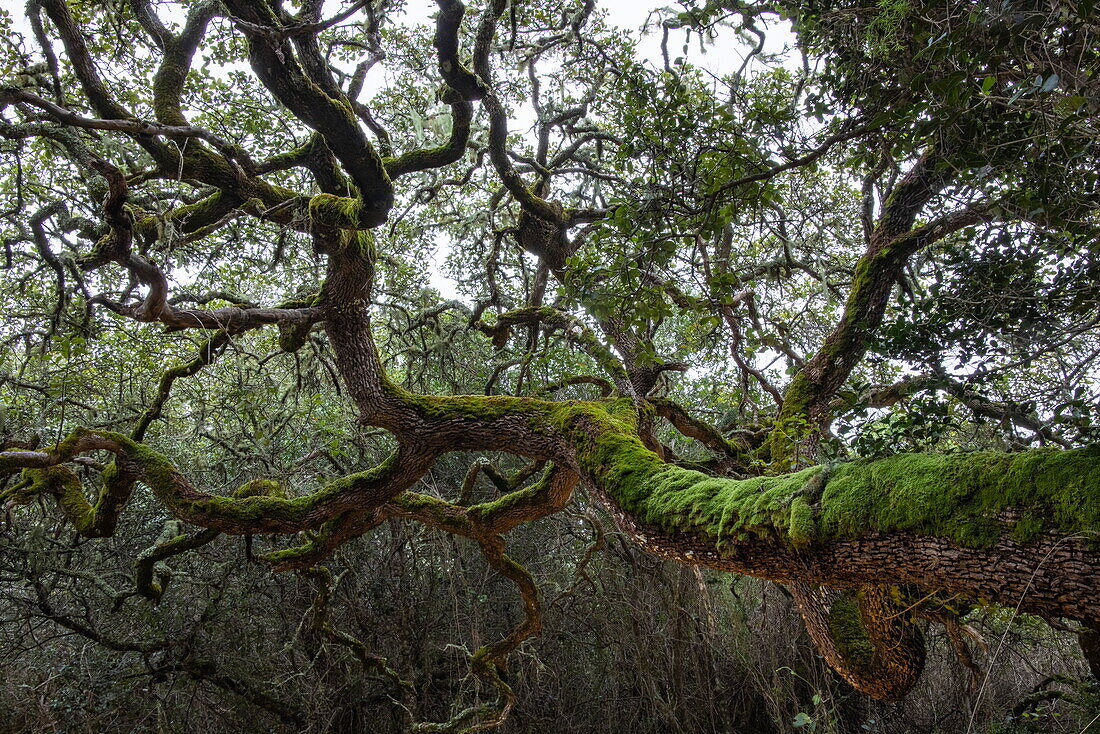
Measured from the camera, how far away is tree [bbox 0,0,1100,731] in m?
1.47

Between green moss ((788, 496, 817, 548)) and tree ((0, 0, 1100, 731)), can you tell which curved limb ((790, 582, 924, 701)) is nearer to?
tree ((0, 0, 1100, 731))

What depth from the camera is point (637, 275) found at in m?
2.12

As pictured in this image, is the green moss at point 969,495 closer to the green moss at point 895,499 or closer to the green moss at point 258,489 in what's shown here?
the green moss at point 895,499

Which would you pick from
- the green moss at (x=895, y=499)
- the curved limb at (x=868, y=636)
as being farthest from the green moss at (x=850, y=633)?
the green moss at (x=895, y=499)

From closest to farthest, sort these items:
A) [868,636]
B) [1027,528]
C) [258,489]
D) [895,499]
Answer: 1. [1027,528]
2. [895,499]
3. [868,636]
4. [258,489]

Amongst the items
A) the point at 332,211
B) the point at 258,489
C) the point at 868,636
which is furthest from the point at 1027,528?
the point at 258,489

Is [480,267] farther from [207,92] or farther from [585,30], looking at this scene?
[207,92]

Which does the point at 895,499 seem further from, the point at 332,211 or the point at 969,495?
the point at 332,211

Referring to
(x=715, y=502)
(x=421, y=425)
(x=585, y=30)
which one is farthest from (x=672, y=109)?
(x=585, y=30)

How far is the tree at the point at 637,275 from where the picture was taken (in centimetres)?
147

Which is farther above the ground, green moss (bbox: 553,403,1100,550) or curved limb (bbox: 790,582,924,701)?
green moss (bbox: 553,403,1100,550)

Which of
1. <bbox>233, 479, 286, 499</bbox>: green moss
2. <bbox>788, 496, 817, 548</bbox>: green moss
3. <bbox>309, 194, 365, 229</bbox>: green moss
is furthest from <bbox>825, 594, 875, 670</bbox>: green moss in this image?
<bbox>233, 479, 286, 499</bbox>: green moss

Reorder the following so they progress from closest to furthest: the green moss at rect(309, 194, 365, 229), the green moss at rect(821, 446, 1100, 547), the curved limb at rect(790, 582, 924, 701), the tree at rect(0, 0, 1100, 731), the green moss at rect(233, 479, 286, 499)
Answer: the green moss at rect(821, 446, 1100, 547)
the tree at rect(0, 0, 1100, 731)
the curved limb at rect(790, 582, 924, 701)
the green moss at rect(309, 194, 365, 229)
the green moss at rect(233, 479, 286, 499)

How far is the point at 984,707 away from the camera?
4.61m
